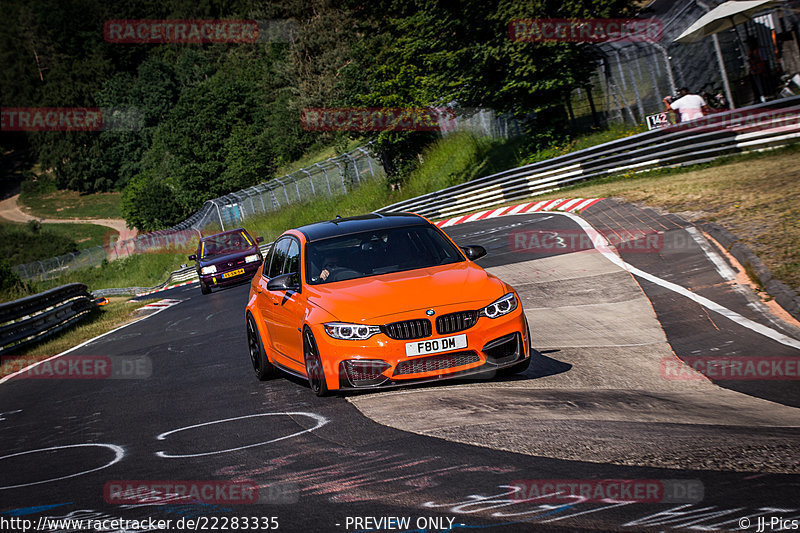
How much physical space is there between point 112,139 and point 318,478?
111 metres

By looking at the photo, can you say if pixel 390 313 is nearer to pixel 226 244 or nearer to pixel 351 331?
pixel 351 331

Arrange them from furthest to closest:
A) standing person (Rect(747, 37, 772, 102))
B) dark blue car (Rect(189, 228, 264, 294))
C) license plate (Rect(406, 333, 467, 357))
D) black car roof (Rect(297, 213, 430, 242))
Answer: dark blue car (Rect(189, 228, 264, 294))
standing person (Rect(747, 37, 772, 102))
black car roof (Rect(297, 213, 430, 242))
license plate (Rect(406, 333, 467, 357))

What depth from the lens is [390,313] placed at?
7113mm

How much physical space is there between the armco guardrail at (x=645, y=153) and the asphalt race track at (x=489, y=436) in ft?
29.7

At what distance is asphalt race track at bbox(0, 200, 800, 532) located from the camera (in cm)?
411

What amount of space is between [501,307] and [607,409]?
1555mm

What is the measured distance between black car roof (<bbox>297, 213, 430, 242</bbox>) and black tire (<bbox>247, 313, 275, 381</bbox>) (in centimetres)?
130

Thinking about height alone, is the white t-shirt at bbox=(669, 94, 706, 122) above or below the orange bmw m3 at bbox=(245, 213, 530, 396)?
above

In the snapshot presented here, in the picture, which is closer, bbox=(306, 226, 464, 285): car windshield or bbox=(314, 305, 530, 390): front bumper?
bbox=(314, 305, 530, 390): front bumper

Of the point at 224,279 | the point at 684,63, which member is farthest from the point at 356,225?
the point at 684,63

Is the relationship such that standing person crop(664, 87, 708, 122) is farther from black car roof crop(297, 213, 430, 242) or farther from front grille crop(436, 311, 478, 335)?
front grille crop(436, 311, 478, 335)

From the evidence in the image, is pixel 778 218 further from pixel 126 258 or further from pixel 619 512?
pixel 126 258

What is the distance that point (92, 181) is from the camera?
109625 millimetres

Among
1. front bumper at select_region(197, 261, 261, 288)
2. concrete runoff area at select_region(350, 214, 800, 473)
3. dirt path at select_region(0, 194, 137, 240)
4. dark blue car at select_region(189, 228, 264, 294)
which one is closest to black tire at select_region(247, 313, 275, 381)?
concrete runoff area at select_region(350, 214, 800, 473)
